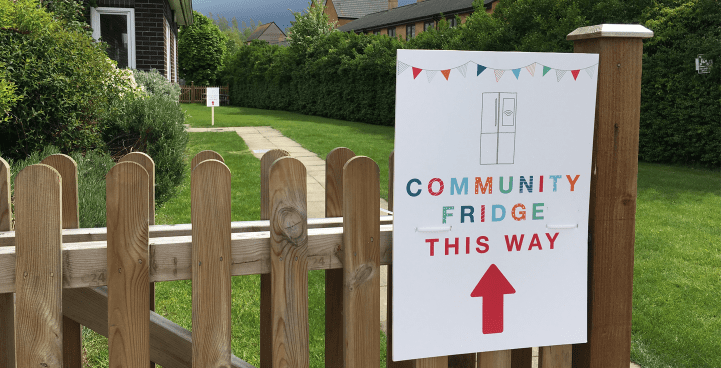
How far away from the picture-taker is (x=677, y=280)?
4.86 metres

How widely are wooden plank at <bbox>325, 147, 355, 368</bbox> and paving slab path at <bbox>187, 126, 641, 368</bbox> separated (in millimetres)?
1551

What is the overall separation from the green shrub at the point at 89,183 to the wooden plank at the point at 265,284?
5.77ft

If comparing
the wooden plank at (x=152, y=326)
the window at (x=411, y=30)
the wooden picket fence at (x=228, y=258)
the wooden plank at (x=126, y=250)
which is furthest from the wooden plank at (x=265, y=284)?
the window at (x=411, y=30)

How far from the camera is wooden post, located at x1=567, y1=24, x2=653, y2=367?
A: 1831 millimetres

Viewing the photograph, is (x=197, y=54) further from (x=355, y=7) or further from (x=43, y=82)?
(x=43, y=82)

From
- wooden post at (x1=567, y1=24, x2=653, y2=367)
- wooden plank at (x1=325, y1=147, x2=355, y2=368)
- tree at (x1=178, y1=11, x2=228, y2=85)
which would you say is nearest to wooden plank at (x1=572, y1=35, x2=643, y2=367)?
wooden post at (x1=567, y1=24, x2=653, y2=367)

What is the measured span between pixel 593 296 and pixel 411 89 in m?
0.89

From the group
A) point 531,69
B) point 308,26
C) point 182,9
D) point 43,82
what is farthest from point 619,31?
point 308,26

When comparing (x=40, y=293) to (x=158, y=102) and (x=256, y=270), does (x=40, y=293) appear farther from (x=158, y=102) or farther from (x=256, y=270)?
(x=158, y=102)

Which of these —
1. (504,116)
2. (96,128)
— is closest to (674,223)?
(504,116)

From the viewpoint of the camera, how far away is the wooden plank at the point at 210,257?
1.60 meters

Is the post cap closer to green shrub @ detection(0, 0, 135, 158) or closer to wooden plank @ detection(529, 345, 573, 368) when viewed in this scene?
wooden plank @ detection(529, 345, 573, 368)

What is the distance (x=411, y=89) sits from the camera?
1.63 m

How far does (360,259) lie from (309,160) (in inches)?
346
